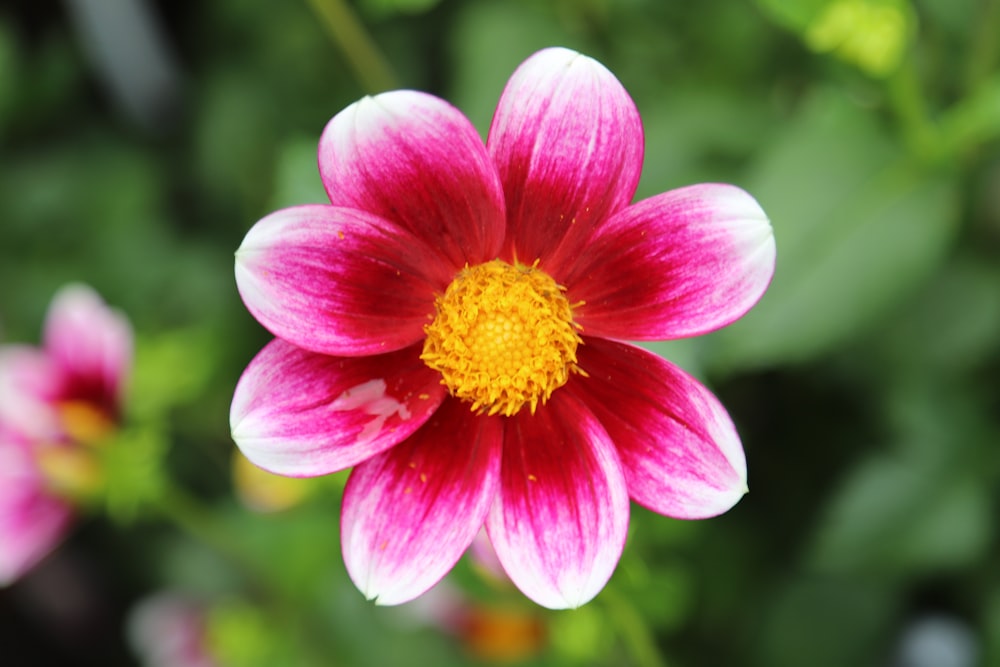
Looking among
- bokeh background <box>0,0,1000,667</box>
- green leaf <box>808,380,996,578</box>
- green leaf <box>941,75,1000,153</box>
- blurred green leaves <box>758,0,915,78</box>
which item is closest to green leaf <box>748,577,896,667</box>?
bokeh background <box>0,0,1000,667</box>

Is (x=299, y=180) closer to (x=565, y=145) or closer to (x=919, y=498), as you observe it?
(x=565, y=145)

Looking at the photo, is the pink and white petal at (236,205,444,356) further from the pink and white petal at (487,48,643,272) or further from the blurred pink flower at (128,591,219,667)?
the blurred pink flower at (128,591,219,667)

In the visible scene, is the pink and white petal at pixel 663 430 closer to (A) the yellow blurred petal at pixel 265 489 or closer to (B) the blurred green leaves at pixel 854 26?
(B) the blurred green leaves at pixel 854 26

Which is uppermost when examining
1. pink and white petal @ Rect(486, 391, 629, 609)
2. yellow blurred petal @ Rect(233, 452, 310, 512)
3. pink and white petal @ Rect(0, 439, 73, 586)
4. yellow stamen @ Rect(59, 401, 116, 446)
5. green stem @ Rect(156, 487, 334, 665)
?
pink and white petal @ Rect(486, 391, 629, 609)

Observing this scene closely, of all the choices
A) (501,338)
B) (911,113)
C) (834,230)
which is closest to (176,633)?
(501,338)

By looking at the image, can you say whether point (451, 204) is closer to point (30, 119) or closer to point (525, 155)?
point (525, 155)

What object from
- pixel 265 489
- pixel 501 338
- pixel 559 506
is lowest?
pixel 265 489

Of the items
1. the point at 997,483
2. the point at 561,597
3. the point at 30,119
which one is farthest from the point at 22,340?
the point at 997,483
